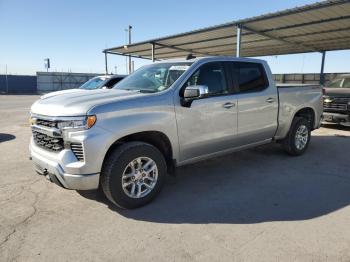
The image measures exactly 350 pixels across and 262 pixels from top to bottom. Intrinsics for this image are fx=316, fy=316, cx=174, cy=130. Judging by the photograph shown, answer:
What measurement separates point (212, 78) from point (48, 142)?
2552 mm

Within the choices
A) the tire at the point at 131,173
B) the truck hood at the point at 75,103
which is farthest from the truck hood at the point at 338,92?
the truck hood at the point at 75,103

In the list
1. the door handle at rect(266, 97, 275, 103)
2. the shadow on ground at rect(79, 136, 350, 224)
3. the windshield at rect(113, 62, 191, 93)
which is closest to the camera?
the shadow on ground at rect(79, 136, 350, 224)

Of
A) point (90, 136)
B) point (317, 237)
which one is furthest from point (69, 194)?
point (317, 237)

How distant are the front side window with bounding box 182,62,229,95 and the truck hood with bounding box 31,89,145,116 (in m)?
0.98

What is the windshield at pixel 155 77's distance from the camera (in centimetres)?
458

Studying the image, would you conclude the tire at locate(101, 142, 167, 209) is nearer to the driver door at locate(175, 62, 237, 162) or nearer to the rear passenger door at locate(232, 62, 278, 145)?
the driver door at locate(175, 62, 237, 162)

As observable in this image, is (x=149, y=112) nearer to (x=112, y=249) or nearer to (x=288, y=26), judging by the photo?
(x=112, y=249)

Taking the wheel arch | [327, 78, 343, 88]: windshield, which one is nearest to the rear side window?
the wheel arch

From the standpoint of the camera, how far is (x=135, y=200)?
402 cm

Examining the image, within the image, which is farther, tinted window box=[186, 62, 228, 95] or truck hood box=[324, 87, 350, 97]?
truck hood box=[324, 87, 350, 97]

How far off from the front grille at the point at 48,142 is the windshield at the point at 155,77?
142 cm

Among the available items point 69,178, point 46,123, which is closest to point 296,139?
point 69,178

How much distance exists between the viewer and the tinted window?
184 inches

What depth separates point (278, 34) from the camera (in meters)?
14.4
